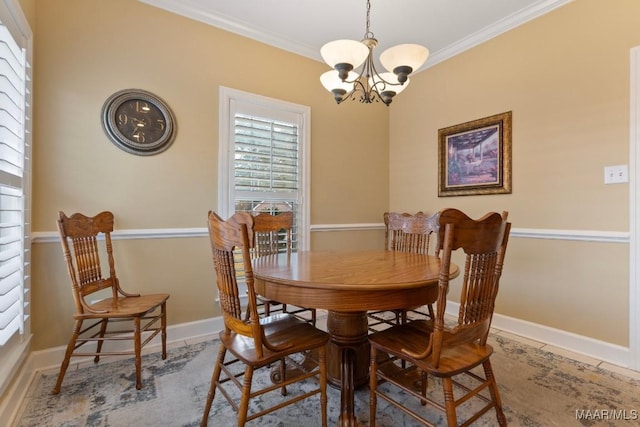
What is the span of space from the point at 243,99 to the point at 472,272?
2.51m

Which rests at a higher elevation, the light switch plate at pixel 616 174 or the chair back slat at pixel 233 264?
the light switch plate at pixel 616 174

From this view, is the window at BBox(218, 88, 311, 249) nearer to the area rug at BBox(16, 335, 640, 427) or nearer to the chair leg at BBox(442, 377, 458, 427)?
the area rug at BBox(16, 335, 640, 427)

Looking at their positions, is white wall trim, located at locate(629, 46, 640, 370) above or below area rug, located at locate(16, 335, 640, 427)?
above

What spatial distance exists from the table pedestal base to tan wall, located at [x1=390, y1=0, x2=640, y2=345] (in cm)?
178

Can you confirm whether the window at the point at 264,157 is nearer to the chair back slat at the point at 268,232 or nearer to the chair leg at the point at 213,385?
the chair back slat at the point at 268,232

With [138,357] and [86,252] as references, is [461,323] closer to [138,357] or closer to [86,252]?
[138,357]

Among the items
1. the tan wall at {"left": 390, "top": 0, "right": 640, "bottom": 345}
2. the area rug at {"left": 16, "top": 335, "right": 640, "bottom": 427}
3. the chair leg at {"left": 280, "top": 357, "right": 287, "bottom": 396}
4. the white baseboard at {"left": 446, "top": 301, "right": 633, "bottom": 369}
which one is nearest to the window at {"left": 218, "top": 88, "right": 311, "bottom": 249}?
the area rug at {"left": 16, "top": 335, "right": 640, "bottom": 427}

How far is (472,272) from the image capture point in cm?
128

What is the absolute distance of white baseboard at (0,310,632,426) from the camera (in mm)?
1718

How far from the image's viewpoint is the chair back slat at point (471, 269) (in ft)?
3.86

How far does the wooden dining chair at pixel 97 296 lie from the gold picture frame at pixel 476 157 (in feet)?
9.50

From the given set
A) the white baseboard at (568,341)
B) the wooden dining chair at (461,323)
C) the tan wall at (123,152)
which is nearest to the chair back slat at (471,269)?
A: the wooden dining chair at (461,323)

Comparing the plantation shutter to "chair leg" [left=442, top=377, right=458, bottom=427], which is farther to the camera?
the plantation shutter

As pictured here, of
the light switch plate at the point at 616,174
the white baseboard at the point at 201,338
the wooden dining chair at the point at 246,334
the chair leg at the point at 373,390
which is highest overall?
the light switch plate at the point at 616,174
